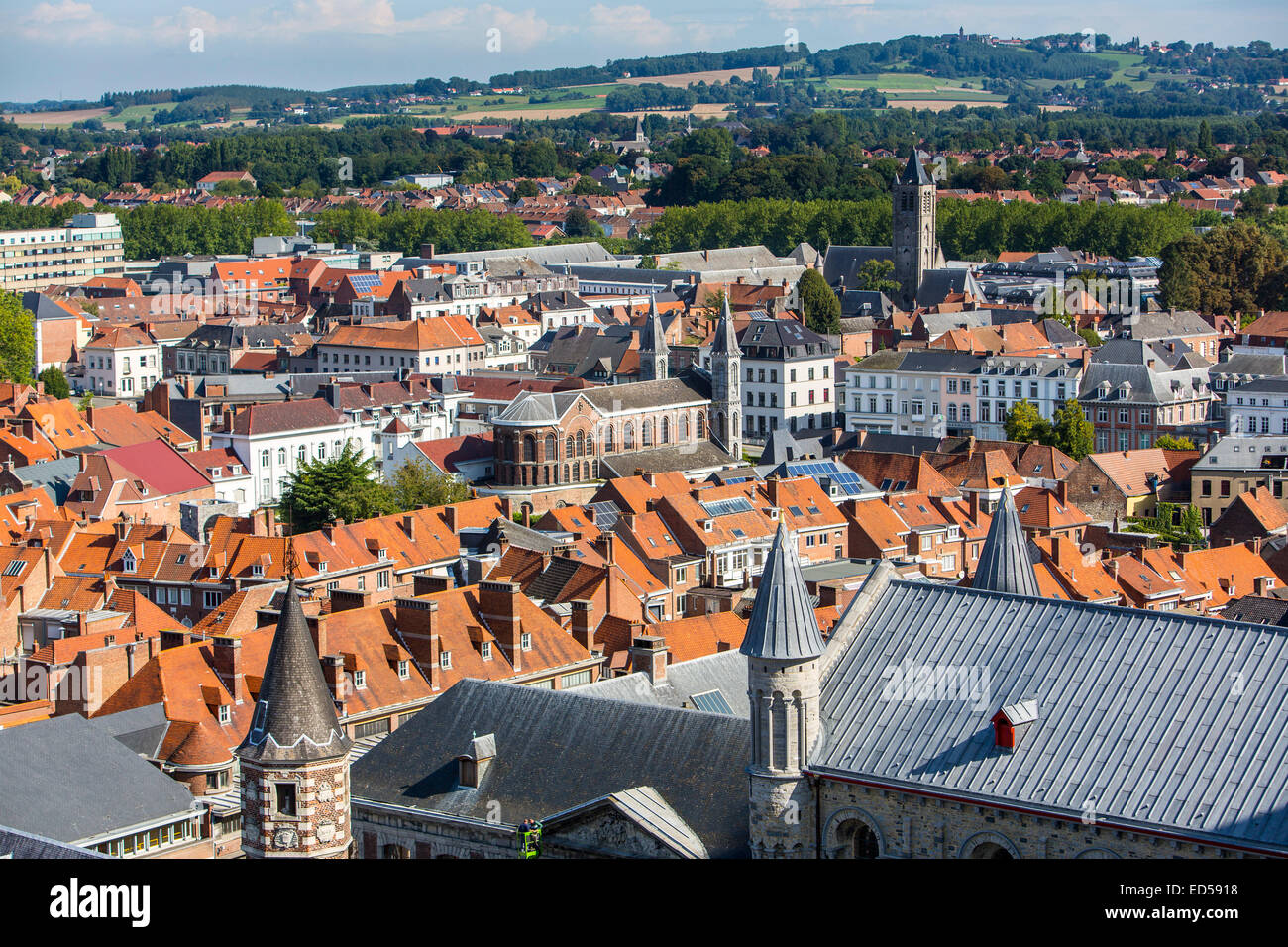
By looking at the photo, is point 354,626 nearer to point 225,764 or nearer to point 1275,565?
point 225,764

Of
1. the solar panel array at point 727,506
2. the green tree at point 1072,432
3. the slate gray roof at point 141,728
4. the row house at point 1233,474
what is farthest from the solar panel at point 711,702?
the green tree at point 1072,432

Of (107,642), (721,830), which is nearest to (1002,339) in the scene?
(107,642)

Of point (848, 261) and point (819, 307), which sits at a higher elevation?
point (819, 307)

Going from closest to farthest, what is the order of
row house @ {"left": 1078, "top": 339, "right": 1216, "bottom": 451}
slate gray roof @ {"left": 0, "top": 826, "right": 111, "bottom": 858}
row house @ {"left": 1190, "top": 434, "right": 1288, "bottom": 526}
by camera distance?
slate gray roof @ {"left": 0, "top": 826, "right": 111, "bottom": 858}, row house @ {"left": 1190, "top": 434, "right": 1288, "bottom": 526}, row house @ {"left": 1078, "top": 339, "right": 1216, "bottom": 451}

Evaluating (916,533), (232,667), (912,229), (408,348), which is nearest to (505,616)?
(232,667)

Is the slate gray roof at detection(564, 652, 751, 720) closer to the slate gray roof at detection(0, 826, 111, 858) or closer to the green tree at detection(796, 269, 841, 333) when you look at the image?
the slate gray roof at detection(0, 826, 111, 858)

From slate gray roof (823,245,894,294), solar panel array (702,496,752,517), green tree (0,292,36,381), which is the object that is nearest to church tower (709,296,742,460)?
solar panel array (702,496,752,517)

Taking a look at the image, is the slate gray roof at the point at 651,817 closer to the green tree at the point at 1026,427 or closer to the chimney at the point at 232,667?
the chimney at the point at 232,667

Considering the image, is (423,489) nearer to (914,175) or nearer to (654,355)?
(654,355)
